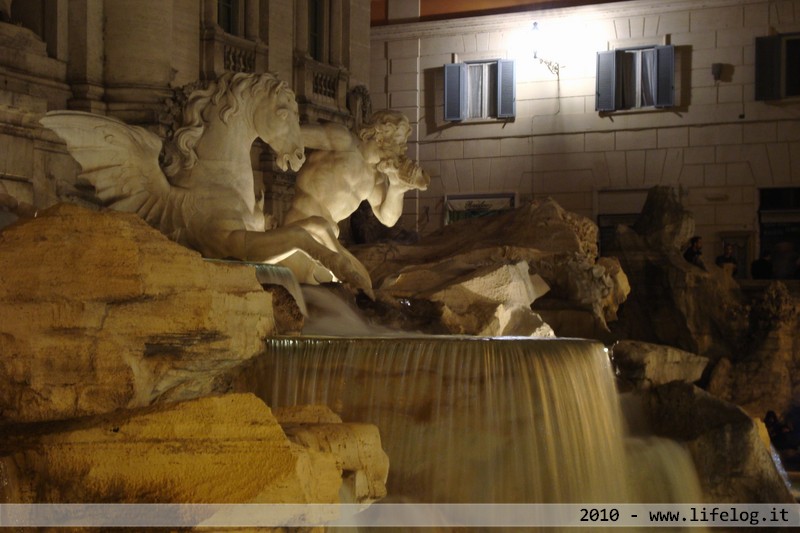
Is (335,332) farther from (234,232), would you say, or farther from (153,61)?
(153,61)

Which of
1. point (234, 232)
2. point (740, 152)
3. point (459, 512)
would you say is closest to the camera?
point (459, 512)

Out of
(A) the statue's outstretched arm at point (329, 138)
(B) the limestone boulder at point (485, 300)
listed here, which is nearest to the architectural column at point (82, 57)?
(A) the statue's outstretched arm at point (329, 138)

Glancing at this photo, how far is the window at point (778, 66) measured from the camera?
Answer: 20641mm

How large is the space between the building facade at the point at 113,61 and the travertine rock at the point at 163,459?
6.18 metres

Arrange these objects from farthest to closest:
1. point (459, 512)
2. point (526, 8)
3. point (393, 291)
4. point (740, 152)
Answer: point (526, 8), point (740, 152), point (393, 291), point (459, 512)

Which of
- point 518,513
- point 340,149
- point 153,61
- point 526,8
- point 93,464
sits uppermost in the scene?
point 526,8

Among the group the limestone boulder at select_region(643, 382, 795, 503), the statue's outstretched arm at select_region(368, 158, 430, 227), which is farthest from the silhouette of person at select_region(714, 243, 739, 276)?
the limestone boulder at select_region(643, 382, 795, 503)

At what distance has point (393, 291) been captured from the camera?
996 cm

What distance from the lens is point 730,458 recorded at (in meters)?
8.02

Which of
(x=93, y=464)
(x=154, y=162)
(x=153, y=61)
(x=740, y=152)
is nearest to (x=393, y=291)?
(x=154, y=162)

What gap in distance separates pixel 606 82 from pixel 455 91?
287 cm

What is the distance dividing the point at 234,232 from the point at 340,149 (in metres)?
1.57

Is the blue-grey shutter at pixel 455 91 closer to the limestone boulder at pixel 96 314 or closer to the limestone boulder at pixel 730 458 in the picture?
the limestone boulder at pixel 730 458

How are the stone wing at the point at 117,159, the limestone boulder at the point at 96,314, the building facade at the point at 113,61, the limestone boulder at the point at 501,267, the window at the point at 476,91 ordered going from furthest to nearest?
the window at the point at 476,91 < the building facade at the point at 113,61 < the limestone boulder at the point at 501,267 < the stone wing at the point at 117,159 < the limestone boulder at the point at 96,314
